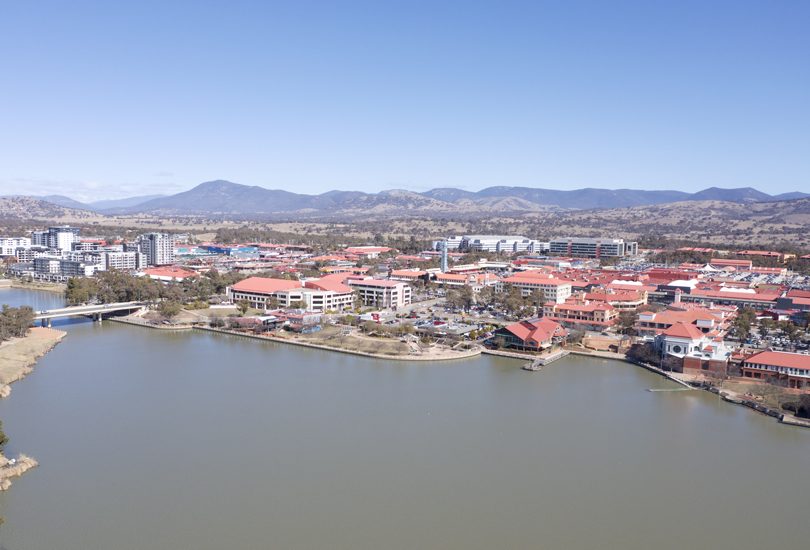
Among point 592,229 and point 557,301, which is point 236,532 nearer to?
point 557,301

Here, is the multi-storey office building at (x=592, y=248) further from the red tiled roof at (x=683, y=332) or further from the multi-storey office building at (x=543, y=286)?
the red tiled roof at (x=683, y=332)

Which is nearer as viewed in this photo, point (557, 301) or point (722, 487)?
point (722, 487)

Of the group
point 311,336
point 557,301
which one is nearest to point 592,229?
point 557,301

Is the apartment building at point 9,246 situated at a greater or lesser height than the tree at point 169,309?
greater

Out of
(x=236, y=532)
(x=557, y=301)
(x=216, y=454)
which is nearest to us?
(x=236, y=532)

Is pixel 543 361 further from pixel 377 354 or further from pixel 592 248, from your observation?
pixel 592 248

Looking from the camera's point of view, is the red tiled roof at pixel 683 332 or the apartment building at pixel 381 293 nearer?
the red tiled roof at pixel 683 332

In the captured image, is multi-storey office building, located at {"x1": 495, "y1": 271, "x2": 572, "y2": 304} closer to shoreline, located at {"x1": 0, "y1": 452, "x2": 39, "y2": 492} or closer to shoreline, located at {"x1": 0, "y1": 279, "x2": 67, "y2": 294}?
shoreline, located at {"x1": 0, "y1": 452, "x2": 39, "y2": 492}

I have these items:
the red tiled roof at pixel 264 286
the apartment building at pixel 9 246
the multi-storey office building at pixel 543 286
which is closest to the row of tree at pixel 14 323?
the red tiled roof at pixel 264 286
